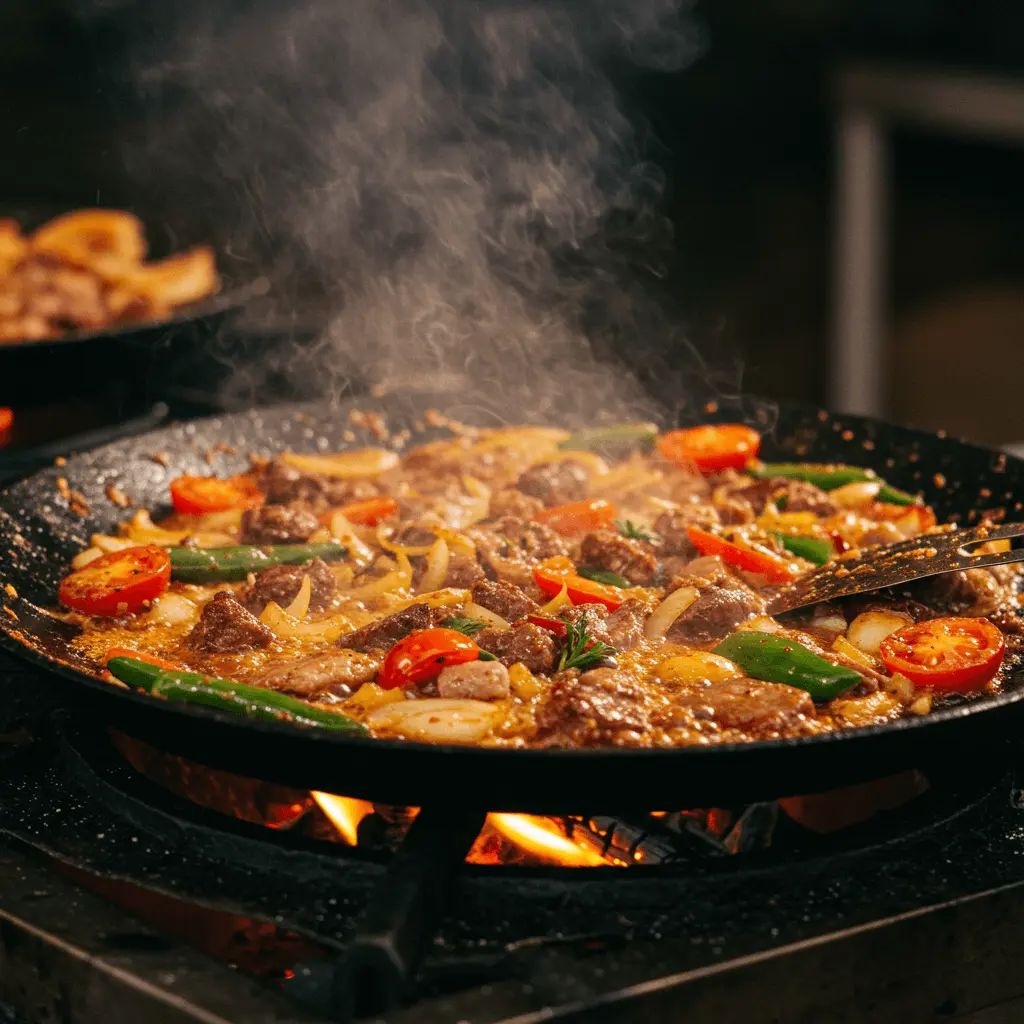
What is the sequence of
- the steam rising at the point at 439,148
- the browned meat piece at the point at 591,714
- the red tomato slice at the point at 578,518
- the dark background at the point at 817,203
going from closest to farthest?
1. the browned meat piece at the point at 591,714
2. the red tomato slice at the point at 578,518
3. the steam rising at the point at 439,148
4. the dark background at the point at 817,203

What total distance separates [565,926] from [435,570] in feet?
3.56

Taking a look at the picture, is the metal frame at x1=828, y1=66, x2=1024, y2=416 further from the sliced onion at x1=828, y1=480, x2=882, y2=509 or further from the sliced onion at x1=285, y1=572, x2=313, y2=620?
the sliced onion at x1=285, y1=572, x2=313, y2=620

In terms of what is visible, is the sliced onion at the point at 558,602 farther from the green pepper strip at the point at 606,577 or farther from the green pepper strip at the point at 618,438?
the green pepper strip at the point at 618,438

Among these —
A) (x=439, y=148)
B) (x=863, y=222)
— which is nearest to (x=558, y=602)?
(x=439, y=148)

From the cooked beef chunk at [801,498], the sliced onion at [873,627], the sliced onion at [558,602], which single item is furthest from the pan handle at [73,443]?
the sliced onion at [873,627]

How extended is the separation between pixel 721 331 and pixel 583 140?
146 centimetres

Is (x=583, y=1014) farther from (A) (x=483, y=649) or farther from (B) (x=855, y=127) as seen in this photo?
(B) (x=855, y=127)

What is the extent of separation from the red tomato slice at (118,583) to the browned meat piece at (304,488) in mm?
608

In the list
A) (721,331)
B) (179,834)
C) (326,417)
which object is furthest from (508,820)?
(721,331)

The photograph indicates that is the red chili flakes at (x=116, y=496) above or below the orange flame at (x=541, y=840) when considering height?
above

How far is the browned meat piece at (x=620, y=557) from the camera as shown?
9.37ft

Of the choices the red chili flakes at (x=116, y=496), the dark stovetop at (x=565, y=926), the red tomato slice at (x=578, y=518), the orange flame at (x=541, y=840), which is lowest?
the orange flame at (x=541, y=840)

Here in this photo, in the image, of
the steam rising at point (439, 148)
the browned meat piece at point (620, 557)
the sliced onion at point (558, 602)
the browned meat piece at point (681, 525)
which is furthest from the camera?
the steam rising at point (439, 148)

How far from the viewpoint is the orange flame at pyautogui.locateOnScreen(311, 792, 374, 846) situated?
7.77ft
